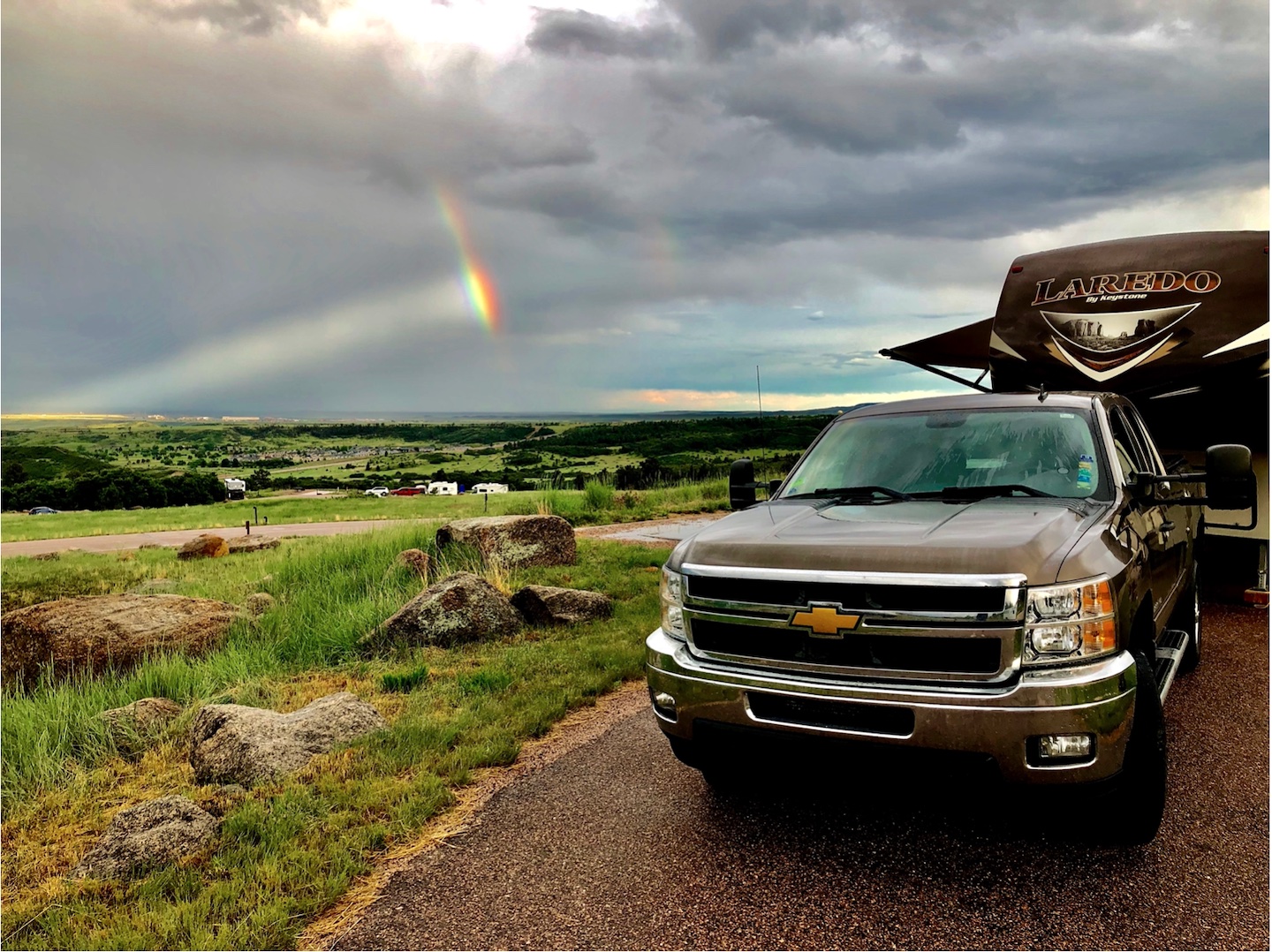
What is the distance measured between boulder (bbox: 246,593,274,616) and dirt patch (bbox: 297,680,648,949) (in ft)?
16.3

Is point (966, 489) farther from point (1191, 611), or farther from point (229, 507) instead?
point (229, 507)

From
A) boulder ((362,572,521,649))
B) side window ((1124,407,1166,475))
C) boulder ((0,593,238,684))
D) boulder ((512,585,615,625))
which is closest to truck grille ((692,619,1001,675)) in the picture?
side window ((1124,407,1166,475))

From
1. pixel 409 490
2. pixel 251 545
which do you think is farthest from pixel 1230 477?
pixel 409 490

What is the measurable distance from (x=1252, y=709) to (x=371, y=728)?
5.63 metres

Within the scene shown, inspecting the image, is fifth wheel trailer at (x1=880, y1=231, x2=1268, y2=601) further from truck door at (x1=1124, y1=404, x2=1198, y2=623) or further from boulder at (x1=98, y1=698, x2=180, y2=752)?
boulder at (x1=98, y1=698, x2=180, y2=752)

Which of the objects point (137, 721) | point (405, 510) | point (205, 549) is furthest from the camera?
point (405, 510)

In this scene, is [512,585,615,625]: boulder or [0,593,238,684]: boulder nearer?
[0,593,238,684]: boulder

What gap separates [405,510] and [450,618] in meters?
28.5

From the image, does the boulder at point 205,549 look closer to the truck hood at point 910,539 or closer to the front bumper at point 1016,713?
the truck hood at point 910,539

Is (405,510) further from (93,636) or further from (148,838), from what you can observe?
(148,838)

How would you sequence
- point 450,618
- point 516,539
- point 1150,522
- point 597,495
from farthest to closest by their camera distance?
point 597,495
point 516,539
point 450,618
point 1150,522

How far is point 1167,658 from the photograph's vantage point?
4094 mm

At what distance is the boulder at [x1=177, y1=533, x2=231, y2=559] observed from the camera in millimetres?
18312

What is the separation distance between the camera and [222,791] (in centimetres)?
448
